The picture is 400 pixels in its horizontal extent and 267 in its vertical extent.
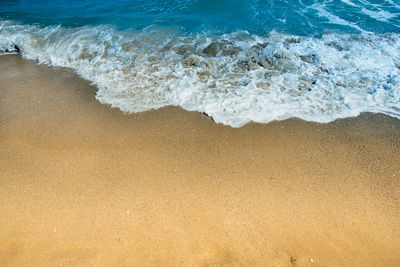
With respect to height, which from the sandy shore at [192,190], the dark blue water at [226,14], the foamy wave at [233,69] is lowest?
the sandy shore at [192,190]

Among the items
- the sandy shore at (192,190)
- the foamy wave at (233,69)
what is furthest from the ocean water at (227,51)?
the sandy shore at (192,190)

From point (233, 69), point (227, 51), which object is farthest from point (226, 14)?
point (233, 69)

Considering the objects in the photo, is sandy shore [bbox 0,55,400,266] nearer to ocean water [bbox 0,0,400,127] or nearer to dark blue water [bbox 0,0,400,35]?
ocean water [bbox 0,0,400,127]

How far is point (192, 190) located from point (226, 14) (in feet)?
23.8

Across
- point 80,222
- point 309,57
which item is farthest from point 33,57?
point 309,57

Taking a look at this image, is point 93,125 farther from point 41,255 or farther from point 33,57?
point 33,57

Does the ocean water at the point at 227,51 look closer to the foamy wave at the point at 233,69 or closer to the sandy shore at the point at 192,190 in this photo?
the foamy wave at the point at 233,69

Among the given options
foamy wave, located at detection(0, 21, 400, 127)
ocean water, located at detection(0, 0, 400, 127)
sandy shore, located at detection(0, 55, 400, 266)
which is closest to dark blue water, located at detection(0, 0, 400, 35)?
ocean water, located at detection(0, 0, 400, 127)

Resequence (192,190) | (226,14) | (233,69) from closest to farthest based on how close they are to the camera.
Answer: (192,190) < (233,69) < (226,14)

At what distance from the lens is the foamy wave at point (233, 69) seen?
4609 millimetres

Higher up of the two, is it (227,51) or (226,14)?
(226,14)

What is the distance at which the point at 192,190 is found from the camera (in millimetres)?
3258

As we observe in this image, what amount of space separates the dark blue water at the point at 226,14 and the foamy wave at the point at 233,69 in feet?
2.32

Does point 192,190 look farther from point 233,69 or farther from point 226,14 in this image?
point 226,14
